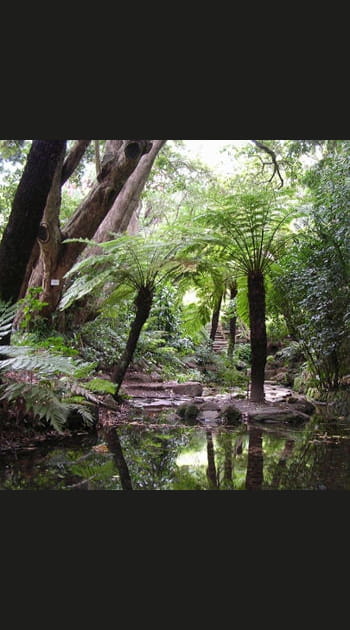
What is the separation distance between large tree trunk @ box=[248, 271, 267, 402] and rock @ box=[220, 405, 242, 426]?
66cm

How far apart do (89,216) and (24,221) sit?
2.95 m

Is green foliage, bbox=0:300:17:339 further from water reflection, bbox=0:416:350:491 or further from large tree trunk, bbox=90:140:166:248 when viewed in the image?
large tree trunk, bbox=90:140:166:248

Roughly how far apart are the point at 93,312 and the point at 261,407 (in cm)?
262

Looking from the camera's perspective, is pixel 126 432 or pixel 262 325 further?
pixel 262 325

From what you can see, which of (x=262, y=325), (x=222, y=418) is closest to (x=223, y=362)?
(x=262, y=325)

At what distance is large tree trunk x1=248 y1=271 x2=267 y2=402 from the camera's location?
4.35 m

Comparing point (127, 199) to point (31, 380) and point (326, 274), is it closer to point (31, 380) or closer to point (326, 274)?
point (326, 274)

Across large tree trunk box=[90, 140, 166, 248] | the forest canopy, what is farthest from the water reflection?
large tree trunk box=[90, 140, 166, 248]

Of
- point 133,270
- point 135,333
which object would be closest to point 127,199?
point 133,270

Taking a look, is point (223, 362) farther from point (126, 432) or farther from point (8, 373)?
point (8, 373)

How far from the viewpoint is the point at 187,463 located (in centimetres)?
227

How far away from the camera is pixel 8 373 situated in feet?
8.70

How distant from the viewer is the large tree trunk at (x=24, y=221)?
8.20 ft

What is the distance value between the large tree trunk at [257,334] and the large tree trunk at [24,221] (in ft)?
7.63
